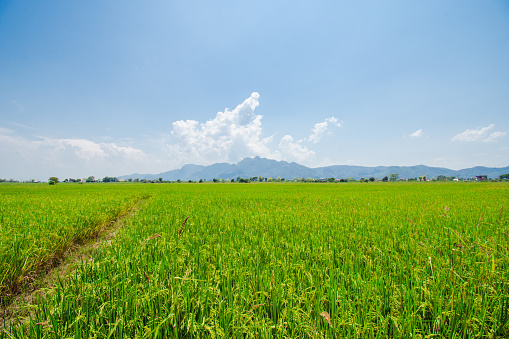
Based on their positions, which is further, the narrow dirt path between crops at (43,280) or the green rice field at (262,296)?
the narrow dirt path between crops at (43,280)

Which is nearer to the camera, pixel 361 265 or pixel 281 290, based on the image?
pixel 281 290

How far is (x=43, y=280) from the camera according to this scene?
3139mm

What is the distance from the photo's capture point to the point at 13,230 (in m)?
4.62

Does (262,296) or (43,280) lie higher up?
(262,296)

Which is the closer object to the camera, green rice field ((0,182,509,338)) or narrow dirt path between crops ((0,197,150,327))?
green rice field ((0,182,509,338))

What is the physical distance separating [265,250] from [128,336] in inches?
87.6

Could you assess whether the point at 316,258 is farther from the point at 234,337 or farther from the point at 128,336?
the point at 128,336

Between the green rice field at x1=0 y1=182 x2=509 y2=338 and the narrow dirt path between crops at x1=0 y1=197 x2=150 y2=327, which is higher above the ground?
the green rice field at x1=0 y1=182 x2=509 y2=338

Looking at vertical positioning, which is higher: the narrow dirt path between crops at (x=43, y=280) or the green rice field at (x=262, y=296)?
the green rice field at (x=262, y=296)

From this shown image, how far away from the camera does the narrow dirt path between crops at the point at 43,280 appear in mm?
2285

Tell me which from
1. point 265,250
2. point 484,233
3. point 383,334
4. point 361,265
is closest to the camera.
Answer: point 383,334

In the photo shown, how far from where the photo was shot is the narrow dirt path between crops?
228 cm

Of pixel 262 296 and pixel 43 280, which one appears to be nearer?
pixel 262 296

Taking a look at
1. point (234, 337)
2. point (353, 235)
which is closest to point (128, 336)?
point (234, 337)
